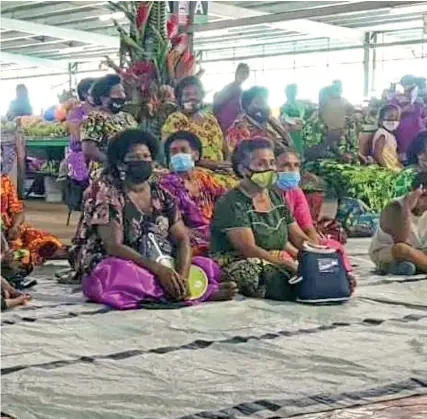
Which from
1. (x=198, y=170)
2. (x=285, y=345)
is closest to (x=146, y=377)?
(x=285, y=345)

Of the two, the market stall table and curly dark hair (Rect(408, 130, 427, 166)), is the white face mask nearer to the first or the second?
curly dark hair (Rect(408, 130, 427, 166))

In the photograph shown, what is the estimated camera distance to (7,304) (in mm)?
4000

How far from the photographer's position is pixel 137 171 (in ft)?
13.8

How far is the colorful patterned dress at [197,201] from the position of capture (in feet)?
15.3

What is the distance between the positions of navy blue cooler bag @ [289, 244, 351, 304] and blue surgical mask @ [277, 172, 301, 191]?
2.30 feet

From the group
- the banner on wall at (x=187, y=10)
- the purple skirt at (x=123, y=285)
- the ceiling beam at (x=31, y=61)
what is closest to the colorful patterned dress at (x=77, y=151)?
the banner on wall at (x=187, y=10)

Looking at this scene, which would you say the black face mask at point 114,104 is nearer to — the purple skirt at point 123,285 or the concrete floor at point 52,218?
the purple skirt at point 123,285

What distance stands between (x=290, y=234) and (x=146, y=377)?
1.89 m

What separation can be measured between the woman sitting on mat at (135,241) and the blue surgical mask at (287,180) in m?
0.70

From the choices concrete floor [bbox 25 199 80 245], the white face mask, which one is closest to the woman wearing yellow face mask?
concrete floor [bbox 25 199 80 245]

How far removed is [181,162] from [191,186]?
19 cm

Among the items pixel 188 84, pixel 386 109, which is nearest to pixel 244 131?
pixel 188 84

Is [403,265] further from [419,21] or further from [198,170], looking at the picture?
[419,21]

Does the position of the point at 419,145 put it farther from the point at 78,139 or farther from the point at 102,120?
the point at 78,139
